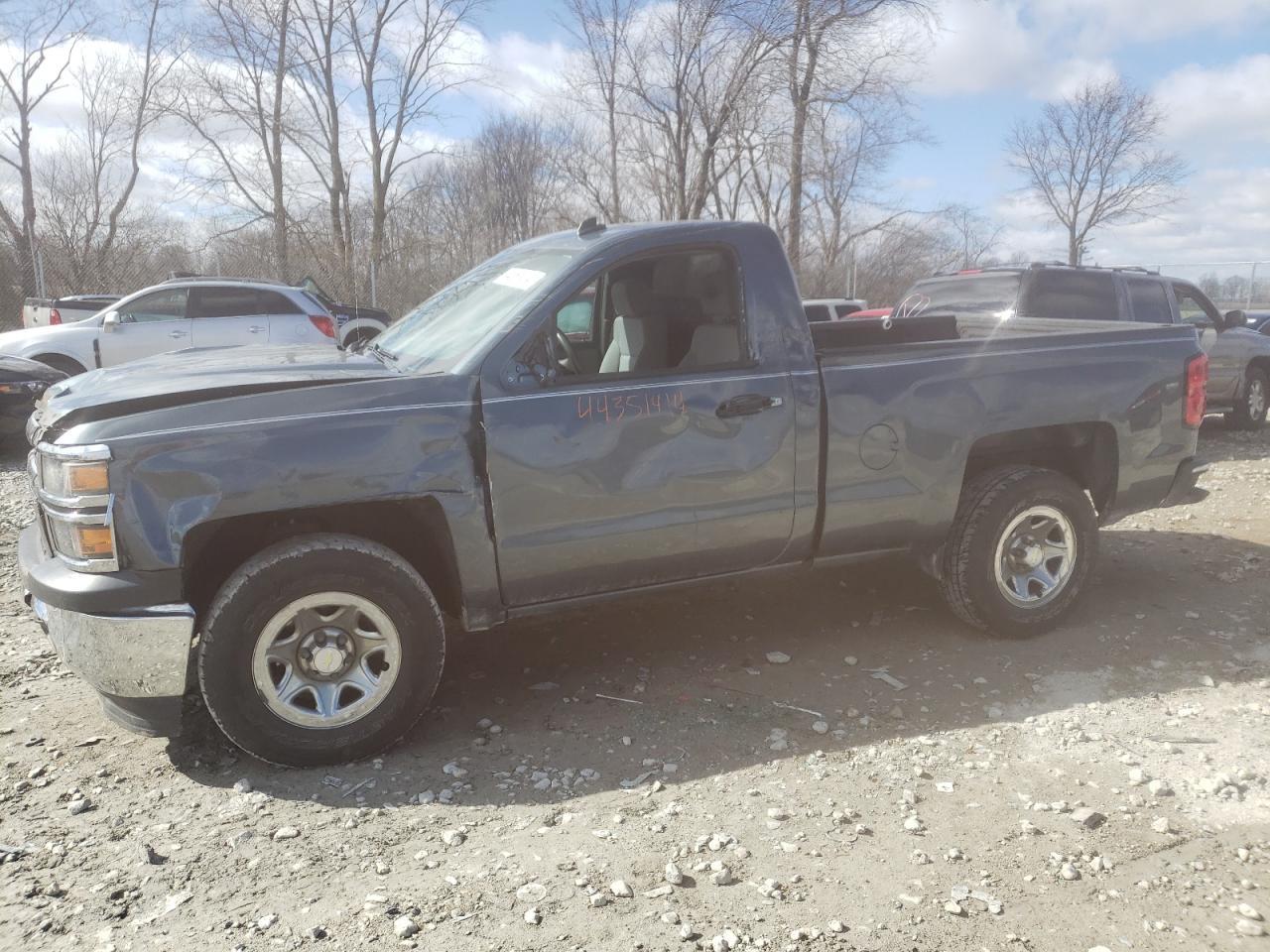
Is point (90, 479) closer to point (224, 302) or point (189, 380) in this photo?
point (189, 380)

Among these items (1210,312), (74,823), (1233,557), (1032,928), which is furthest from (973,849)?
(1210,312)

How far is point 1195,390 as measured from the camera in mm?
4602

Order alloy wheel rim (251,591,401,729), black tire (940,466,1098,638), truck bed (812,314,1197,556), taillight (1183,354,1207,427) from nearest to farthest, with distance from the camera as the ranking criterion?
alloy wheel rim (251,591,401,729) → truck bed (812,314,1197,556) → black tire (940,466,1098,638) → taillight (1183,354,1207,427)

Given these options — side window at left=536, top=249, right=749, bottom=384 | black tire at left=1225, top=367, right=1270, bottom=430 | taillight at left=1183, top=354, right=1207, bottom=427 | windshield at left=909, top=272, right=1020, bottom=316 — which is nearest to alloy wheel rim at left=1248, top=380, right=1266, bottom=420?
black tire at left=1225, top=367, right=1270, bottom=430

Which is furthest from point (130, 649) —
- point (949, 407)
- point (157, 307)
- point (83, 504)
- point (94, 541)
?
point (157, 307)

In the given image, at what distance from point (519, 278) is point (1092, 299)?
6.77m

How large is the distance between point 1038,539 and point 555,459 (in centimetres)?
244

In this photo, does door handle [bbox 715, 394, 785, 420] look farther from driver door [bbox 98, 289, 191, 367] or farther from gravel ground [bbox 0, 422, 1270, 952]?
driver door [bbox 98, 289, 191, 367]

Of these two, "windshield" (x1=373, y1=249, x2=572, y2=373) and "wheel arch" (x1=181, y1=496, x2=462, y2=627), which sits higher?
"windshield" (x1=373, y1=249, x2=572, y2=373)

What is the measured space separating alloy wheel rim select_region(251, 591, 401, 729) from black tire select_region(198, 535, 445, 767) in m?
0.02

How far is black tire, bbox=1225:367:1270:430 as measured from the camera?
1091 centimetres

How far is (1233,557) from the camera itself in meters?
5.76

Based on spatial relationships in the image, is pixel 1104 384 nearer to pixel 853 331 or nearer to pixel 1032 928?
pixel 853 331

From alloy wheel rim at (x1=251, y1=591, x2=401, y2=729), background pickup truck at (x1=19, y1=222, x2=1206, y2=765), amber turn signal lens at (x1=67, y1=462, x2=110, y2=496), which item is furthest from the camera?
alloy wheel rim at (x1=251, y1=591, x2=401, y2=729)
